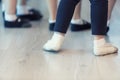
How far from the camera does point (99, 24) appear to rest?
1836mm

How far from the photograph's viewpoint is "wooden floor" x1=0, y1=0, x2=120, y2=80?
163 cm

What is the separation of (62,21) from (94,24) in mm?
199

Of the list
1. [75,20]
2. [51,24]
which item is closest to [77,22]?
[75,20]

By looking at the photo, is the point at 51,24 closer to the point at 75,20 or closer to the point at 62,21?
the point at 75,20

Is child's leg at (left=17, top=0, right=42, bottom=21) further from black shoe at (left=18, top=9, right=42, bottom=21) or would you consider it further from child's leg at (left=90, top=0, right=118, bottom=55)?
child's leg at (left=90, top=0, right=118, bottom=55)

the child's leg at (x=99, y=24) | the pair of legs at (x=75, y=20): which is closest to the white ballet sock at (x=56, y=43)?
the child's leg at (x=99, y=24)

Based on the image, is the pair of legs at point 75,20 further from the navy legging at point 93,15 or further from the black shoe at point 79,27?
the navy legging at point 93,15

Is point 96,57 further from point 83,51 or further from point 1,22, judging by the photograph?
point 1,22

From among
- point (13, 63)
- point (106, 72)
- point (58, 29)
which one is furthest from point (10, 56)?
point (106, 72)

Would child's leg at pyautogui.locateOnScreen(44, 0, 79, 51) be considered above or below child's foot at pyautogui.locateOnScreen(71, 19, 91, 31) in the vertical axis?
above

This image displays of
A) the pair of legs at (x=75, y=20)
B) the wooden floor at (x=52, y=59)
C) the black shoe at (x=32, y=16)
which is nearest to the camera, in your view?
the wooden floor at (x=52, y=59)

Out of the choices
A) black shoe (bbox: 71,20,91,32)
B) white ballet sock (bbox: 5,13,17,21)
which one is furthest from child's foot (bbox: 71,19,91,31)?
white ballet sock (bbox: 5,13,17,21)

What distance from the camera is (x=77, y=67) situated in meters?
1.74

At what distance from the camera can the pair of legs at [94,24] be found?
1.82 m
